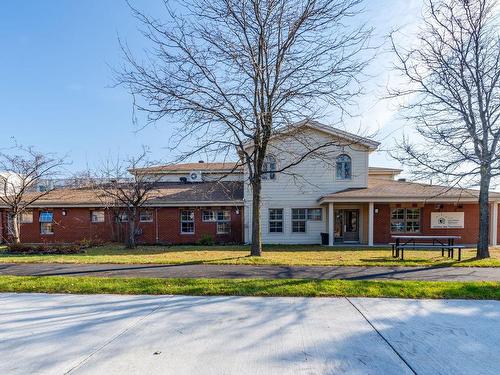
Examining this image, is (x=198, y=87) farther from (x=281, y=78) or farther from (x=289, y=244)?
(x=289, y=244)

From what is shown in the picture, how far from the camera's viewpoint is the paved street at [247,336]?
3391 mm

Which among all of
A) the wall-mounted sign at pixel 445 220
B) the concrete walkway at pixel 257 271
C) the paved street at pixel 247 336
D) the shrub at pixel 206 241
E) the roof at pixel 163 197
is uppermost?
the roof at pixel 163 197

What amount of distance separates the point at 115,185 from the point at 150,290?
488 inches

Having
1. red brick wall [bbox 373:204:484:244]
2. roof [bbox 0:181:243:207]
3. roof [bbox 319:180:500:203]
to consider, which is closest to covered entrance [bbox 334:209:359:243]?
red brick wall [bbox 373:204:484:244]

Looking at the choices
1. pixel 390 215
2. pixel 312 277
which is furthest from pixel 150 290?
pixel 390 215

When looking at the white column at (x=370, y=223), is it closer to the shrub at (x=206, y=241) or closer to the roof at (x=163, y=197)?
the roof at (x=163, y=197)

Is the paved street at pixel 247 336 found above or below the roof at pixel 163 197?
below

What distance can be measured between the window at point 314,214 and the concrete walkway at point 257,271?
9597 mm

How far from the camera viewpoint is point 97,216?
65.1 feet

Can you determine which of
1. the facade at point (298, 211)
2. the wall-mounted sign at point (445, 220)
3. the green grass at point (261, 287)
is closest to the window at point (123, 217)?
the facade at point (298, 211)

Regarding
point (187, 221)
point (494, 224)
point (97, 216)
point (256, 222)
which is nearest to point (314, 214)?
point (256, 222)

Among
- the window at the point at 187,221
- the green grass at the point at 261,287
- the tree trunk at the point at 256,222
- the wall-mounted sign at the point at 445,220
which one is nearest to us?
the green grass at the point at 261,287

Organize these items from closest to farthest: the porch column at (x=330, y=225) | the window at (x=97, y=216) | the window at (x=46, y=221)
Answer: the porch column at (x=330, y=225) → the window at (x=97, y=216) → the window at (x=46, y=221)

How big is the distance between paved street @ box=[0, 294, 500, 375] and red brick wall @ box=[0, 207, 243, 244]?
13.4 metres
